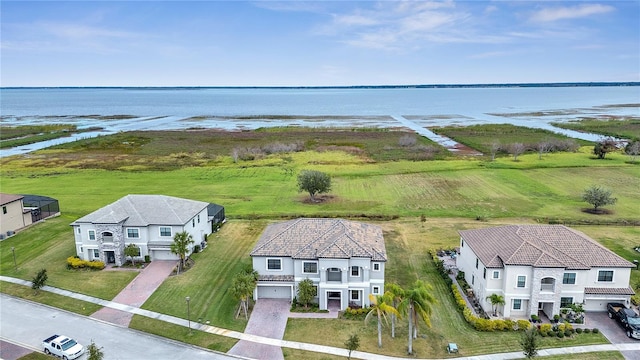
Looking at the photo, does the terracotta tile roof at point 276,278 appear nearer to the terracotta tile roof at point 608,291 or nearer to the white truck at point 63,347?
the white truck at point 63,347

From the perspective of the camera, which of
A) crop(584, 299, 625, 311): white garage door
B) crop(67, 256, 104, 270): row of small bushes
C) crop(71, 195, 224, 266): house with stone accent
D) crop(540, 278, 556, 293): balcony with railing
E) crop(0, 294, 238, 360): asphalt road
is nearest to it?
crop(0, 294, 238, 360): asphalt road

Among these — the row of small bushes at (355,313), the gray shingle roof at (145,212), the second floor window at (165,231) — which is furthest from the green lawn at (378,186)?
the row of small bushes at (355,313)

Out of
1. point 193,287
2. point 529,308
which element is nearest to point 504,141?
point 529,308

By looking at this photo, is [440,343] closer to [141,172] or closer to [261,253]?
[261,253]

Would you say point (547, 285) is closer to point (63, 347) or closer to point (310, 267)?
point (310, 267)

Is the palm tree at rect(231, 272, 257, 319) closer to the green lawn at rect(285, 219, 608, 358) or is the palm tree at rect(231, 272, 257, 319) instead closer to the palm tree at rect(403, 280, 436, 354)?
the green lawn at rect(285, 219, 608, 358)

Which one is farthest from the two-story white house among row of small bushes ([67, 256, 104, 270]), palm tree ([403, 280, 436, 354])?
row of small bushes ([67, 256, 104, 270])

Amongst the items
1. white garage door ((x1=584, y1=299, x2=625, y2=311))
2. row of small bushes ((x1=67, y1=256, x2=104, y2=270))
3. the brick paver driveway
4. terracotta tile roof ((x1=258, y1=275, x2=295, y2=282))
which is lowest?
the brick paver driveway
